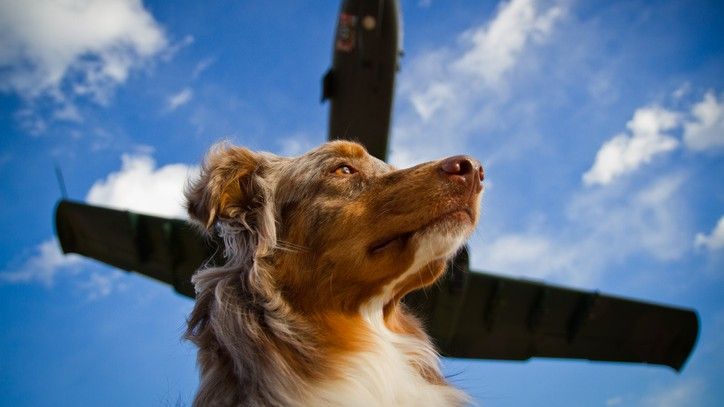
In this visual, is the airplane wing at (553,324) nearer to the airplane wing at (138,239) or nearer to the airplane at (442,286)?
the airplane at (442,286)

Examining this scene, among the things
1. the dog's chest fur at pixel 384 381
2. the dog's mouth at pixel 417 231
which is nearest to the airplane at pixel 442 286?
the dog's chest fur at pixel 384 381

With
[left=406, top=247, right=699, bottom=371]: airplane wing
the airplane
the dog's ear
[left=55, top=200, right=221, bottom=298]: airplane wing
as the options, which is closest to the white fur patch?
the dog's ear

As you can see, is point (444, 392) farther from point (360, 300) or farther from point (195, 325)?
point (195, 325)

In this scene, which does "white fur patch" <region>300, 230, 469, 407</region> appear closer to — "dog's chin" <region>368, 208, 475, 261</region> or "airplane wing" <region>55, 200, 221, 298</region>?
"dog's chin" <region>368, 208, 475, 261</region>

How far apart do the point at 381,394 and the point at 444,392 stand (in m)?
0.37

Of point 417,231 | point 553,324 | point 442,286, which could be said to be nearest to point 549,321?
point 553,324

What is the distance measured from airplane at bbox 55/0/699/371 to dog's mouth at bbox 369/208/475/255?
32.5ft

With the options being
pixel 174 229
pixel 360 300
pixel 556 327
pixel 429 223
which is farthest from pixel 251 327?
pixel 556 327

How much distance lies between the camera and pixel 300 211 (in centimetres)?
→ 237

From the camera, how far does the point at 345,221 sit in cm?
224

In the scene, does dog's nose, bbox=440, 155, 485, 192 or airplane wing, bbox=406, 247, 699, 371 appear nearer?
dog's nose, bbox=440, 155, 485, 192

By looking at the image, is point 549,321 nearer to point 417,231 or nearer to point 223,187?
point 417,231

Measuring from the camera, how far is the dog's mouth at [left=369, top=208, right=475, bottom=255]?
2090 mm

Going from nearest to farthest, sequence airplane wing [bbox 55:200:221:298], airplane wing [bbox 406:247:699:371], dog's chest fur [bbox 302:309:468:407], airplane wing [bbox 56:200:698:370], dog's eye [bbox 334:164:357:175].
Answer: dog's chest fur [bbox 302:309:468:407] < dog's eye [bbox 334:164:357:175] < airplane wing [bbox 55:200:221:298] < airplane wing [bbox 56:200:698:370] < airplane wing [bbox 406:247:699:371]
